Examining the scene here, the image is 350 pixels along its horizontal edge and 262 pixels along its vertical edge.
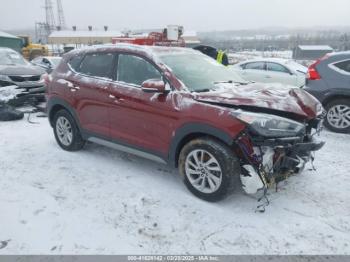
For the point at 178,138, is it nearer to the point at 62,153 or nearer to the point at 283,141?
the point at 283,141

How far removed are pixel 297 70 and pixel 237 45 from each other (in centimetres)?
4059

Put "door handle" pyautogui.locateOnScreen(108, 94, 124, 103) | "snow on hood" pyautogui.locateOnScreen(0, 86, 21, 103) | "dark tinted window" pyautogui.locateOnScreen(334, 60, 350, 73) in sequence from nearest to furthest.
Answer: "door handle" pyautogui.locateOnScreen(108, 94, 124, 103) → "dark tinted window" pyautogui.locateOnScreen(334, 60, 350, 73) → "snow on hood" pyautogui.locateOnScreen(0, 86, 21, 103)

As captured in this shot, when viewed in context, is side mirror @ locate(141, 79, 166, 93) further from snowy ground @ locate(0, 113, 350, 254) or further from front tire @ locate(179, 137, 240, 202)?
snowy ground @ locate(0, 113, 350, 254)

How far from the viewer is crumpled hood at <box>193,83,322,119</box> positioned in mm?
3545

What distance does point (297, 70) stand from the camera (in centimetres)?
1066

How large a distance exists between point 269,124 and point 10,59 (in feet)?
30.1

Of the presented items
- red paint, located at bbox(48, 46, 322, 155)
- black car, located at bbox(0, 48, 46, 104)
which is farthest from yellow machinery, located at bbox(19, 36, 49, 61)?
red paint, located at bbox(48, 46, 322, 155)

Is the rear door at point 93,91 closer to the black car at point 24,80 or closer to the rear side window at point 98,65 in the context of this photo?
the rear side window at point 98,65

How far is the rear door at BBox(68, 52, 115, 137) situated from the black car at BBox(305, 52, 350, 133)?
433 centimetres

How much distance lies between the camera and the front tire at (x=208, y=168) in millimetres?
3514

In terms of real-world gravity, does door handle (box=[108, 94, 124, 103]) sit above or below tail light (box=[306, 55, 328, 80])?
below

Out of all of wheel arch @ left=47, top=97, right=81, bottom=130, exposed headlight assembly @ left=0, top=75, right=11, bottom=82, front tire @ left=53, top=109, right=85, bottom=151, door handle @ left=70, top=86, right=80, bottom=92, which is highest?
door handle @ left=70, top=86, right=80, bottom=92

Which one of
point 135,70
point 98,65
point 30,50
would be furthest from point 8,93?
point 30,50

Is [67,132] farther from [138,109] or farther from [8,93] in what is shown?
[8,93]
